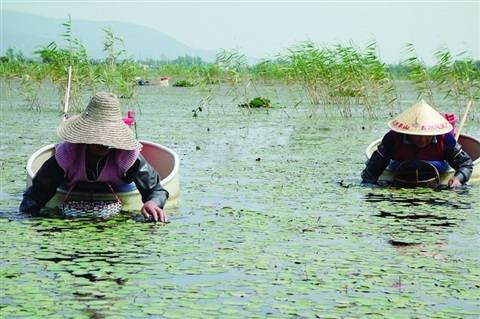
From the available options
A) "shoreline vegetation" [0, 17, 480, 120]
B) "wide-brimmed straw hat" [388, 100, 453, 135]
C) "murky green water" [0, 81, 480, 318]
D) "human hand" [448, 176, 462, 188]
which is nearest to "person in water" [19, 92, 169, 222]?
"murky green water" [0, 81, 480, 318]

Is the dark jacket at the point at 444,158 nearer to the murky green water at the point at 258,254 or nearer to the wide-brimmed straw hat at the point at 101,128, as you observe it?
the murky green water at the point at 258,254

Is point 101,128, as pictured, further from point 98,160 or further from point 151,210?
→ point 151,210

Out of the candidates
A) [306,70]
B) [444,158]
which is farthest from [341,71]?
[444,158]

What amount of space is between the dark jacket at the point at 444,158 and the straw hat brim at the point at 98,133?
3053 mm

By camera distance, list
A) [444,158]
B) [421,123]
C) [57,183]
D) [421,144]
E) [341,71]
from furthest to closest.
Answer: [341,71] → [444,158] → [421,144] → [421,123] → [57,183]

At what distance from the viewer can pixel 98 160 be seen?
225 inches

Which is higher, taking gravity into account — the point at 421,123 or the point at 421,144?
the point at 421,123

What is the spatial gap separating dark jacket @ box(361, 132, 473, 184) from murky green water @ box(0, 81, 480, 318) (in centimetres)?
17

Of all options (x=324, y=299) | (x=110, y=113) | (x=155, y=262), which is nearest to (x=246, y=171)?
(x=110, y=113)

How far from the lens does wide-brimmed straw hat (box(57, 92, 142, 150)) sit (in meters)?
5.38

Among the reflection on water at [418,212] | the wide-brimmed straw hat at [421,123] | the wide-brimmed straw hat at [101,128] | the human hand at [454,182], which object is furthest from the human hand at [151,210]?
the human hand at [454,182]

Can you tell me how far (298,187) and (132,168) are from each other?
2.65 m

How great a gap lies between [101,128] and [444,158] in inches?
147

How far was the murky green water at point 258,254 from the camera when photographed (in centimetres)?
402
